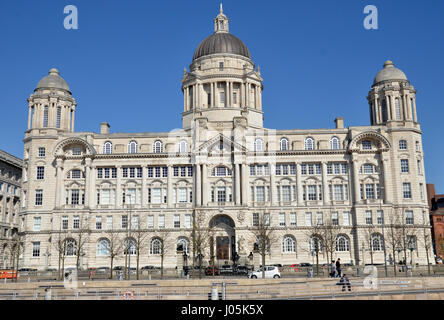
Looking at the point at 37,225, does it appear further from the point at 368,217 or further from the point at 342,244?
the point at 368,217

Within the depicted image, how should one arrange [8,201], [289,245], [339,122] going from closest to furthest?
1. [289,245]
2. [339,122]
3. [8,201]

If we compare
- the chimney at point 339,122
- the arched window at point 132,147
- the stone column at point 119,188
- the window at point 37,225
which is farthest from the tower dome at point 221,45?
the window at point 37,225

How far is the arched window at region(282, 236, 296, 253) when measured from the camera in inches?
3162

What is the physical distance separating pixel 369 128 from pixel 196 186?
2998 centimetres

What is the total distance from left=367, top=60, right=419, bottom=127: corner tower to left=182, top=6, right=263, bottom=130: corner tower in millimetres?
21309

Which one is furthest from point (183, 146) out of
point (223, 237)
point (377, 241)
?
point (377, 241)

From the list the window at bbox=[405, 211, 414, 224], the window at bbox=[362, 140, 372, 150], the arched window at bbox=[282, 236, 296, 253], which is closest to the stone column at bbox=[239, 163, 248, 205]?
the arched window at bbox=[282, 236, 296, 253]

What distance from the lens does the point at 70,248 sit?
261 ft

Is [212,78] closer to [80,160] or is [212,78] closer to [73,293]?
[80,160]

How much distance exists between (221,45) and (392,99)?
3468 centimetres

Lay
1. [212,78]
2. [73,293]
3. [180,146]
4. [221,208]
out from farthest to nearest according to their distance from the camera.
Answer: [212,78], [180,146], [221,208], [73,293]

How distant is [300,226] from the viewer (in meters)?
80.4

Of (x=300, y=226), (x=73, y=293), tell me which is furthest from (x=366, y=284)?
(x=300, y=226)

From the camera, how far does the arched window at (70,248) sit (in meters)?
79.0
